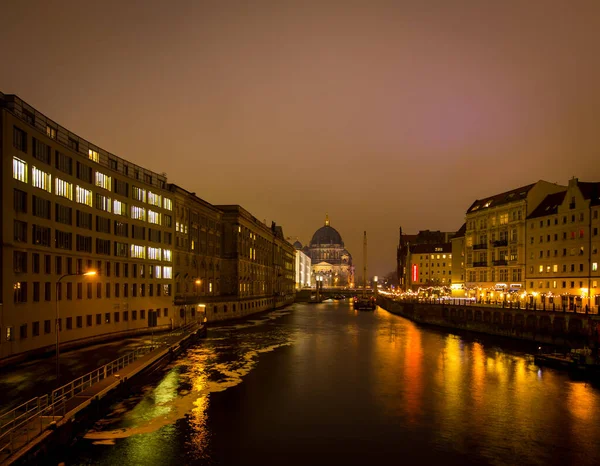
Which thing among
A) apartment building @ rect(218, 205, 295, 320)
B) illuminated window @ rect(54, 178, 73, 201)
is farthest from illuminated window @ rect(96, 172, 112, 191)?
apartment building @ rect(218, 205, 295, 320)

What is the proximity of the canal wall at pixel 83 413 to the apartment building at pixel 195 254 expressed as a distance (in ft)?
136

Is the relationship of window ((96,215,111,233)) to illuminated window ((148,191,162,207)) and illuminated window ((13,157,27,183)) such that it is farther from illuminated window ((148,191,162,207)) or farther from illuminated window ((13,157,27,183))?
A: illuminated window ((13,157,27,183))

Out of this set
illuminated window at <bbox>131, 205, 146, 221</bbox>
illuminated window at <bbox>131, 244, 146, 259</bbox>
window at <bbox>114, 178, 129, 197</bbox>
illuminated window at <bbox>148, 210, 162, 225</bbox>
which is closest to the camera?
window at <bbox>114, 178, 129, 197</bbox>

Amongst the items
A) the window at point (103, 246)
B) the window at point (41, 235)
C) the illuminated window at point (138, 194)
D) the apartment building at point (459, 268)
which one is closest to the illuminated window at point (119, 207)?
the illuminated window at point (138, 194)

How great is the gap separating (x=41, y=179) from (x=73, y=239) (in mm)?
9548

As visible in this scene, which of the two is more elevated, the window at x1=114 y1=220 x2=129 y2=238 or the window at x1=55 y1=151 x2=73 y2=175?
the window at x1=55 y1=151 x2=73 y2=175

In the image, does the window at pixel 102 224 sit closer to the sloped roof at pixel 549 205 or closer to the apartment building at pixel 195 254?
the apartment building at pixel 195 254

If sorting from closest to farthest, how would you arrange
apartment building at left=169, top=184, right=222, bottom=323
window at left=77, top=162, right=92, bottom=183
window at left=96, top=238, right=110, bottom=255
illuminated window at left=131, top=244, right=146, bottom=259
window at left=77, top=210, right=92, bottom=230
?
window at left=77, top=210, right=92, bottom=230, window at left=77, top=162, right=92, bottom=183, window at left=96, top=238, right=110, bottom=255, illuminated window at left=131, top=244, right=146, bottom=259, apartment building at left=169, top=184, right=222, bottom=323

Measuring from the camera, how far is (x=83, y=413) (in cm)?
3238

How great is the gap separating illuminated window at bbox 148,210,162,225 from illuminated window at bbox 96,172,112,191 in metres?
12.0

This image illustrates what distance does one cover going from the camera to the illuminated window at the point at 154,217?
8396 cm

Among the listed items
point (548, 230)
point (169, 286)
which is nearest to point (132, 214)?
point (169, 286)

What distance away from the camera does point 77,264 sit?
63688 mm

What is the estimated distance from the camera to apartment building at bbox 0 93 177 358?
50031 millimetres
